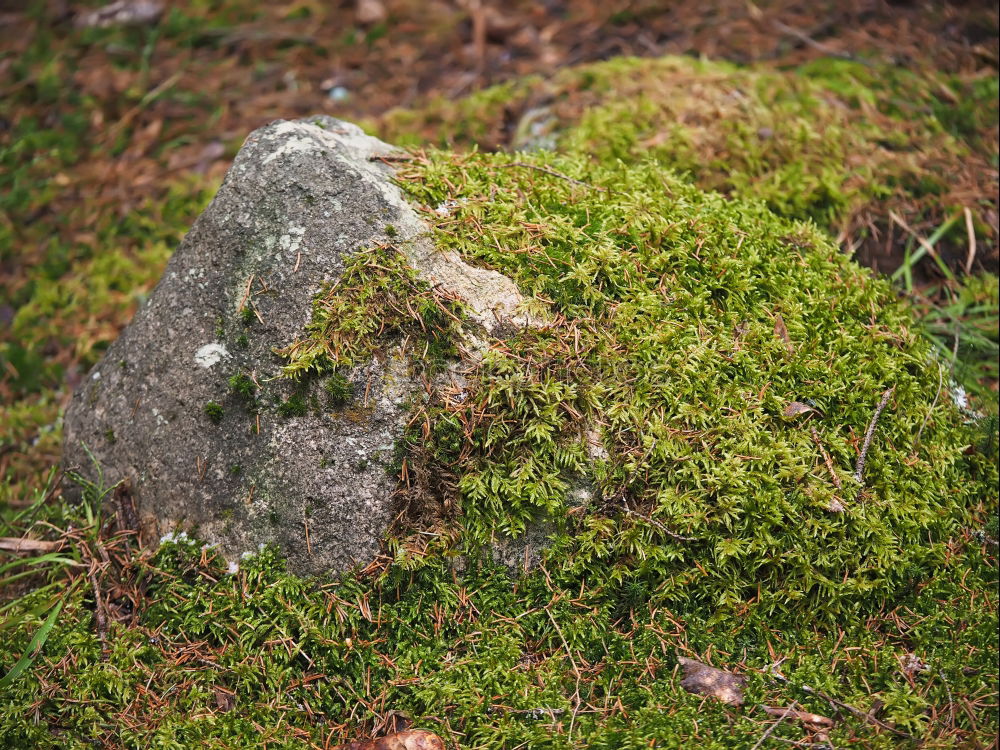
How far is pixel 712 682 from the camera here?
2574 millimetres

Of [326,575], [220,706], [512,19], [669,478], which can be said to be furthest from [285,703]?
[512,19]

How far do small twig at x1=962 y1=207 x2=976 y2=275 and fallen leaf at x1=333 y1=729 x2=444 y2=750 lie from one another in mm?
3578

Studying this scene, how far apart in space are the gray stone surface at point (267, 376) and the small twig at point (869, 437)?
1.41 meters

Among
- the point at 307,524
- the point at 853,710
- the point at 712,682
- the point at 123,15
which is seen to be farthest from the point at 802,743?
the point at 123,15

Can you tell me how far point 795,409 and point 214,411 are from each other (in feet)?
7.57

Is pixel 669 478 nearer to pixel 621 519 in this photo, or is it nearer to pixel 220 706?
pixel 621 519

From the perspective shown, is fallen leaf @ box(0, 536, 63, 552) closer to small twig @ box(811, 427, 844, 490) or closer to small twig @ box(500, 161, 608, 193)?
small twig @ box(500, 161, 608, 193)

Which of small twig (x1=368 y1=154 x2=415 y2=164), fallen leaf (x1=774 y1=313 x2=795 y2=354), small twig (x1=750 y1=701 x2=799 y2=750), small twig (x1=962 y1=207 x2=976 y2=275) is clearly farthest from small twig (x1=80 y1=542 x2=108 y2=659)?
small twig (x1=962 y1=207 x2=976 y2=275)

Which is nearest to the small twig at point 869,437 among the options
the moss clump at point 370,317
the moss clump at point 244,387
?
the moss clump at point 370,317

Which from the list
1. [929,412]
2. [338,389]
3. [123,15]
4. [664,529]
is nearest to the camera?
[664,529]

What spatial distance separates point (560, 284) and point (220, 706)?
2.03 meters

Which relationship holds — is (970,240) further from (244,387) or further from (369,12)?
(369,12)

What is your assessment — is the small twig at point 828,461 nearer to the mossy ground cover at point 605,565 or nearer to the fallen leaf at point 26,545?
the mossy ground cover at point 605,565

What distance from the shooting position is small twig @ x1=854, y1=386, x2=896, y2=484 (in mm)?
2829
